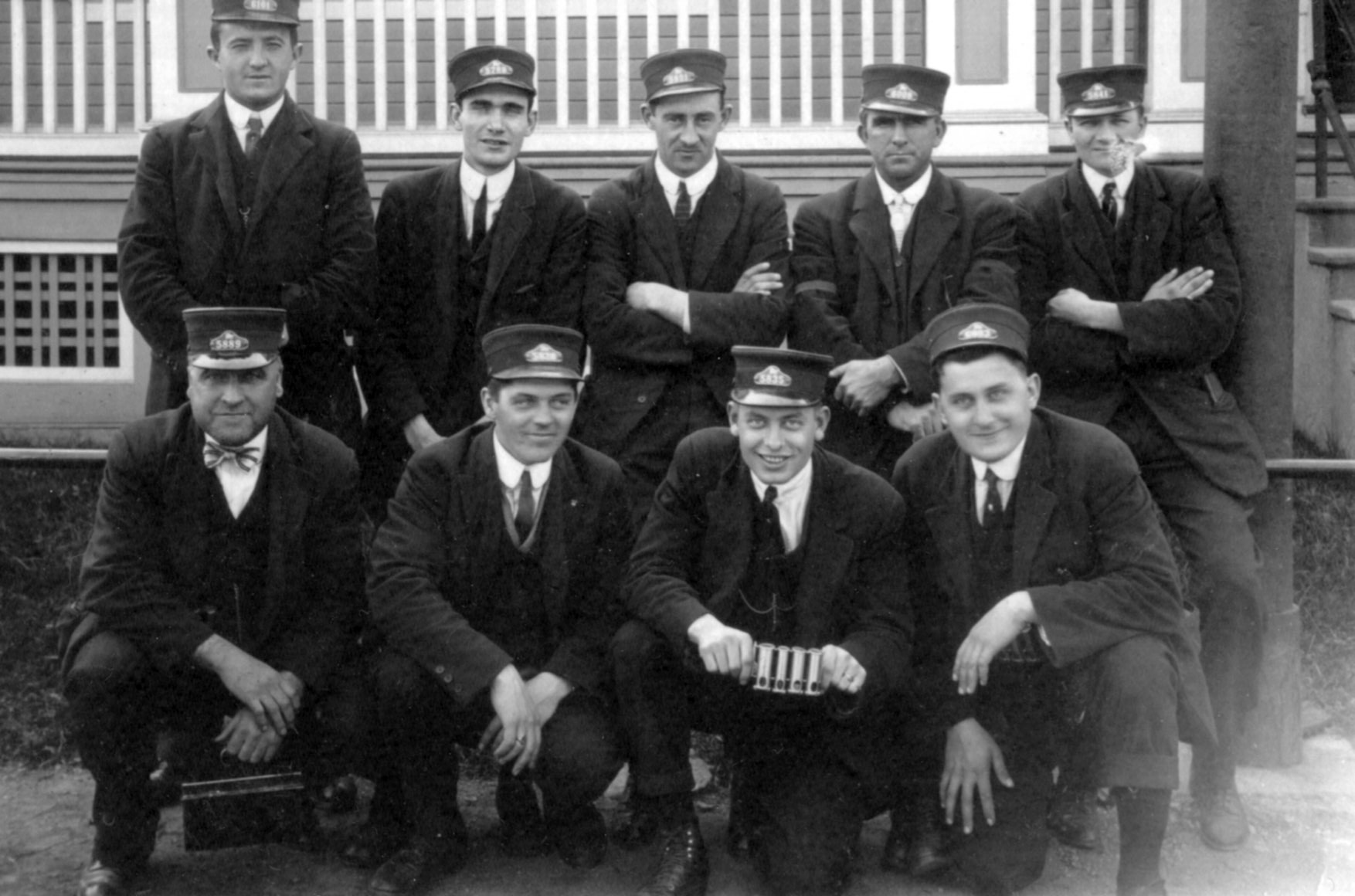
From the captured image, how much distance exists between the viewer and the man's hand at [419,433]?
4.52 metres

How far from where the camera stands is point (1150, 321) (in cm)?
431

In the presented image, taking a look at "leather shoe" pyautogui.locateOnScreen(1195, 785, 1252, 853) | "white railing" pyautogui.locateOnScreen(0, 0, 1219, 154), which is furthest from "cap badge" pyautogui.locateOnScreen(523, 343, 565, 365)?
"white railing" pyautogui.locateOnScreen(0, 0, 1219, 154)

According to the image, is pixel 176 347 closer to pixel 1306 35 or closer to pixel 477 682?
pixel 477 682

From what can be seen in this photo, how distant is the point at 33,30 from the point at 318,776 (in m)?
6.22

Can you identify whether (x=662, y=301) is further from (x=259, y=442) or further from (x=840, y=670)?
(x=840, y=670)

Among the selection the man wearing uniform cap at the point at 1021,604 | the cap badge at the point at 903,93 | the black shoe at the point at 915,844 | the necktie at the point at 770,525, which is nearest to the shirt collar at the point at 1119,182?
the cap badge at the point at 903,93

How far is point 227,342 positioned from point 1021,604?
207 centimetres

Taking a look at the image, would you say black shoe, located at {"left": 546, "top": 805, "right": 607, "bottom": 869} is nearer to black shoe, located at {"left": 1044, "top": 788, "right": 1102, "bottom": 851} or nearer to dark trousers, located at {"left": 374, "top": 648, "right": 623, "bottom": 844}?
dark trousers, located at {"left": 374, "top": 648, "right": 623, "bottom": 844}

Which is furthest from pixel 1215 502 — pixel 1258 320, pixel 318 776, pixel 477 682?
pixel 318 776

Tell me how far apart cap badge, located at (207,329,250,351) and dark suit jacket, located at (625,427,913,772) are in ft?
3.72

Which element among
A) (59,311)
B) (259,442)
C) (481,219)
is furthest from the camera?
(59,311)

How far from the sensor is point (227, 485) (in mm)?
3988

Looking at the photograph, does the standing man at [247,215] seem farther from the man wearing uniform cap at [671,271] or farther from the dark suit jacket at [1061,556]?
the dark suit jacket at [1061,556]

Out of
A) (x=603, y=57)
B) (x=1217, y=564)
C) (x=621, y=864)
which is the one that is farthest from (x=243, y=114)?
(x=603, y=57)
